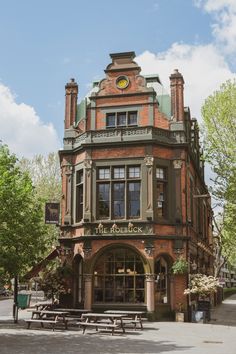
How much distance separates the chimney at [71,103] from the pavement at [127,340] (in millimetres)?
11967

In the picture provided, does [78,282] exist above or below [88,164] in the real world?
below

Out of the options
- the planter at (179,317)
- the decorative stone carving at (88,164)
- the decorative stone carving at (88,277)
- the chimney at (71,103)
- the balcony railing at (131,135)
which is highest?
the chimney at (71,103)

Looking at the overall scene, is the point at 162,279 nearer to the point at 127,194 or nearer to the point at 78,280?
the point at 78,280

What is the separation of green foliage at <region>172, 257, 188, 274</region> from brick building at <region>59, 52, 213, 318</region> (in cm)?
56

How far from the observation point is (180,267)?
82.0 feet

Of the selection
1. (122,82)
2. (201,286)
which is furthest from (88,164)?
(201,286)

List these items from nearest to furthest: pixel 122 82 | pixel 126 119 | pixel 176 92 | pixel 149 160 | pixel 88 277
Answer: pixel 88 277
pixel 149 160
pixel 176 92
pixel 126 119
pixel 122 82

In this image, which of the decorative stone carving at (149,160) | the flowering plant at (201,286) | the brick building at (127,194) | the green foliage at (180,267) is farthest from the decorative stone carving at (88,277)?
the decorative stone carving at (149,160)

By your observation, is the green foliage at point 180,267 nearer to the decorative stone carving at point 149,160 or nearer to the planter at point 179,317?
the planter at point 179,317

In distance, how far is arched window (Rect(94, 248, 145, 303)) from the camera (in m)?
25.6

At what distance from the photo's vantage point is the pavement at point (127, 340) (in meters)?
15.6

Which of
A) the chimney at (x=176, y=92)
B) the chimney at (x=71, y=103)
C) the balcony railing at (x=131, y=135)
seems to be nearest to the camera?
the balcony railing at (x=131, y=135)

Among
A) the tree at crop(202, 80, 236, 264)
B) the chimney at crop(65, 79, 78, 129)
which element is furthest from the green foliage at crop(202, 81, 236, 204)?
the chimney at crop(65, 79, 78, 129)

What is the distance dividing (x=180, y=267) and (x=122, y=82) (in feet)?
36.1
